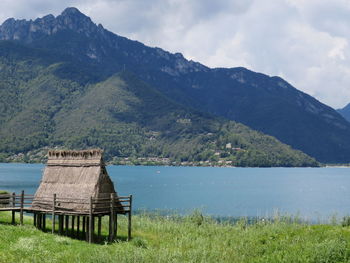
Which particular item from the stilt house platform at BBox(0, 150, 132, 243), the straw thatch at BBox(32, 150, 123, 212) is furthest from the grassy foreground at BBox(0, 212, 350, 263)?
the straw thatch at BBox(32, 150, 123, 212)

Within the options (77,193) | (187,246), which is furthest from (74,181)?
(187,246)

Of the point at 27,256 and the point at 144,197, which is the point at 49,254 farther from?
the point at 144,197

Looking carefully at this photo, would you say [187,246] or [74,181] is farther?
[74,181]

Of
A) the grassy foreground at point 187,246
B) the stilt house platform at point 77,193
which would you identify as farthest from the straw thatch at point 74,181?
the grassy foreground at point 187,246

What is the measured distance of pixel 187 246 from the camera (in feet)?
104

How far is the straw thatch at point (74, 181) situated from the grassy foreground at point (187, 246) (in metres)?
2.59

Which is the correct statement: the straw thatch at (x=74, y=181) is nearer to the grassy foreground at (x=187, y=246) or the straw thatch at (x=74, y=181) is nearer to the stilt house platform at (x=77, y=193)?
the stilt house platform at (x=77, y=193)

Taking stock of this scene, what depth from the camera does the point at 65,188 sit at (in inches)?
1300

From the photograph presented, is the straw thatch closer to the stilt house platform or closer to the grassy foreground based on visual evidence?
the stilt house platform

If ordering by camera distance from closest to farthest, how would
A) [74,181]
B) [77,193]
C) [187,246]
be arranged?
[187,246], [77,193], [74,181]

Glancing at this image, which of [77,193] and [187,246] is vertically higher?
[77,193]

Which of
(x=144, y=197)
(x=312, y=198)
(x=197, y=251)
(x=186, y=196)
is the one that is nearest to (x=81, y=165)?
(x=197, y=251)

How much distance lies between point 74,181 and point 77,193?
114 centimetres

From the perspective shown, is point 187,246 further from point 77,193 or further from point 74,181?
point 74,181
